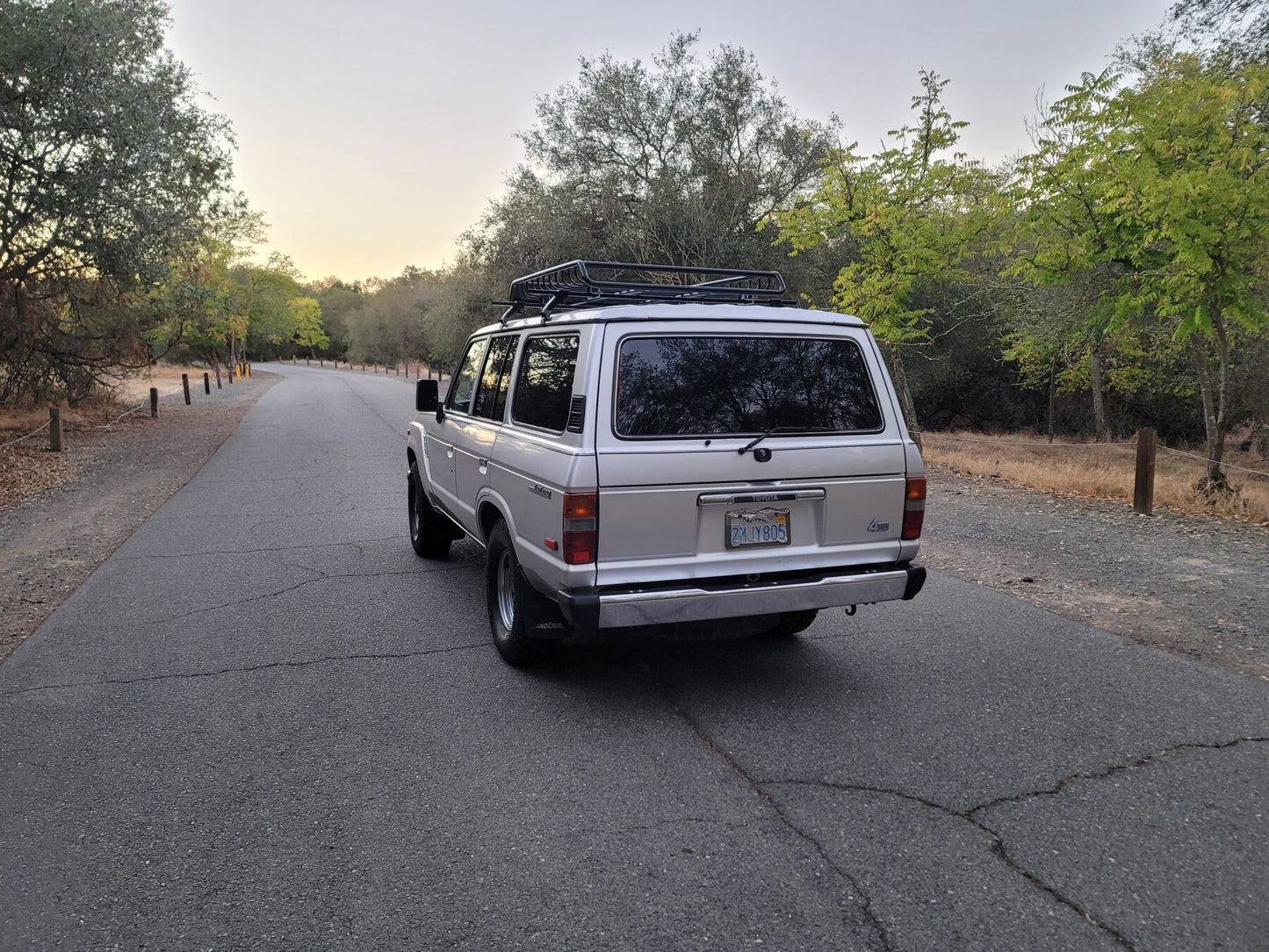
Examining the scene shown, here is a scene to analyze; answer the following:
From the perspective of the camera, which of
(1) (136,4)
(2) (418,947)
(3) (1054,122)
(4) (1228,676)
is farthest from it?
(1) (136,4)

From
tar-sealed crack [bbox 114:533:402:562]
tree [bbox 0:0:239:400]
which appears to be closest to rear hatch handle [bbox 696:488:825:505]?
tar-sealed crack [bbox 114:533:402:562]

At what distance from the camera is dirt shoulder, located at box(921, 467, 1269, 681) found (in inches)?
219

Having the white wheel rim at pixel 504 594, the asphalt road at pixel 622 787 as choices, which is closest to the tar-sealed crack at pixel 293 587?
the asphalt road at pixel 622 787

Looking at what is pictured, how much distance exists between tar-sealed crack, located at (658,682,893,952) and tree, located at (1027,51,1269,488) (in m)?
8.29

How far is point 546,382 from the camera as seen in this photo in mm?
4625

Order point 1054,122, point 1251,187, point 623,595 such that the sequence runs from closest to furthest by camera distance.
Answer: point 623,595 → point 1251,187 → point 1054,122

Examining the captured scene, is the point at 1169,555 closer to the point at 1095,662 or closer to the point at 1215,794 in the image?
the point at 1095,662

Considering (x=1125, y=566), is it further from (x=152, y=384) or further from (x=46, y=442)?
(x=152, y=384)

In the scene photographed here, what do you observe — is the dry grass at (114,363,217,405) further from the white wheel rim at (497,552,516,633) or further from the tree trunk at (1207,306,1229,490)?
the tree trunk at (1207,306,1229,490)

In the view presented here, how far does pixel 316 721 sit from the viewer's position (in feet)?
13.5

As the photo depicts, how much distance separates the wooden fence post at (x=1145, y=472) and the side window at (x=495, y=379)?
745 centimetres

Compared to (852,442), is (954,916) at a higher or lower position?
lower

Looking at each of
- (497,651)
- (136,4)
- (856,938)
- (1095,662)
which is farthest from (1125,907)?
(136,4)

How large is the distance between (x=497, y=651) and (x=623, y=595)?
57.3 inches
